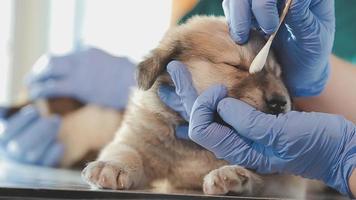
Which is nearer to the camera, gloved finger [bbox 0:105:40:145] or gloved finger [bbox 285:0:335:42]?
gloved finger [bbox 285:0:335:42]

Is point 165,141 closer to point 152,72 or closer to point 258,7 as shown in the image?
point 152,72

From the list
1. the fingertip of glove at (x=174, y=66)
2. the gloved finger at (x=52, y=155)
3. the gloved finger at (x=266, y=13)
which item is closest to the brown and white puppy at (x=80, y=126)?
the gloved finger at (x=52, y=155)

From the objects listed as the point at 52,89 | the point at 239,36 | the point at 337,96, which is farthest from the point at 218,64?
the point at 52,89

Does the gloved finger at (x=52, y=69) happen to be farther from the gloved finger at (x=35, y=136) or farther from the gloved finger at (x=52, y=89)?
the gloved finger at (x=35, y=136)

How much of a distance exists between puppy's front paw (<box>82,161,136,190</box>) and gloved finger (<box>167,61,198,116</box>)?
0.74ft

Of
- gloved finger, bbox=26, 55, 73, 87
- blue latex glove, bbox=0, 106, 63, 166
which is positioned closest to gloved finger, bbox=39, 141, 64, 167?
blue latex glove, bbox=0, 106, 63, 166

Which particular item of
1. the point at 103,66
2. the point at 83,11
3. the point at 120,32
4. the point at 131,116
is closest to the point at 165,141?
the point at 131,116

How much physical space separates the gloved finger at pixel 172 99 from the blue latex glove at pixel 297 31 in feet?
0.74

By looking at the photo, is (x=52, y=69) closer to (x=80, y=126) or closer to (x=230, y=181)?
(x=80, y=126)

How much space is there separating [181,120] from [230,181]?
0.35 metres

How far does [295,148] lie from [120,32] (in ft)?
7.71

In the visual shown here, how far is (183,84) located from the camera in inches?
63.7

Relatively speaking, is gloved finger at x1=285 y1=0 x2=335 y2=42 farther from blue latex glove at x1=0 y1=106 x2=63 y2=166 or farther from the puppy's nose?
blue latex glove at x1=0 y1=106 x2=63 y2=166

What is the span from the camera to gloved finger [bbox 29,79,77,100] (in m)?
2.92
